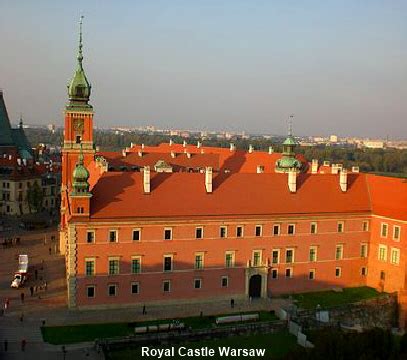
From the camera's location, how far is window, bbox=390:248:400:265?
5062 centimetres

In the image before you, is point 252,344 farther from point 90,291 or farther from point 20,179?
point 20,179

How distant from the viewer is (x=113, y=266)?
43688mm

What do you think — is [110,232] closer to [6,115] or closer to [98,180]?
[98,180]

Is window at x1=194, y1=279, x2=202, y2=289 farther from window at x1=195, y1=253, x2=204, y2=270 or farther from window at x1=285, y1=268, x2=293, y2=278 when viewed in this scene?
window at x1=285, y1=268, x2=293, y2=278

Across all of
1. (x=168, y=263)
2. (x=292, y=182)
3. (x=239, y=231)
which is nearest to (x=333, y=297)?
(x=239, y=231)

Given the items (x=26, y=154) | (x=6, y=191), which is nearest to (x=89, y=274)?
(x=6, y=191)

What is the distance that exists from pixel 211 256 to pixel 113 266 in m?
7.81

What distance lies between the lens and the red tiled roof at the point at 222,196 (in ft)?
148

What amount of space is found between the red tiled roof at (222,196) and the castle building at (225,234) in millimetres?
92

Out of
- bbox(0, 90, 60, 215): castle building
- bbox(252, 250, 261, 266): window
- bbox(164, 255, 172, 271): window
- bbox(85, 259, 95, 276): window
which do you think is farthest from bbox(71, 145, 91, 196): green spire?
bbox(0, 90, 60, 215): castle building

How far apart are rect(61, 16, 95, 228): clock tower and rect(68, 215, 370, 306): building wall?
70.1 ft

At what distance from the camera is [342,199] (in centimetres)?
5272

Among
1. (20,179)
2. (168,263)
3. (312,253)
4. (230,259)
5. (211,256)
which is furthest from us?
(20,179)

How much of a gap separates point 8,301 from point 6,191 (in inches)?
1862
